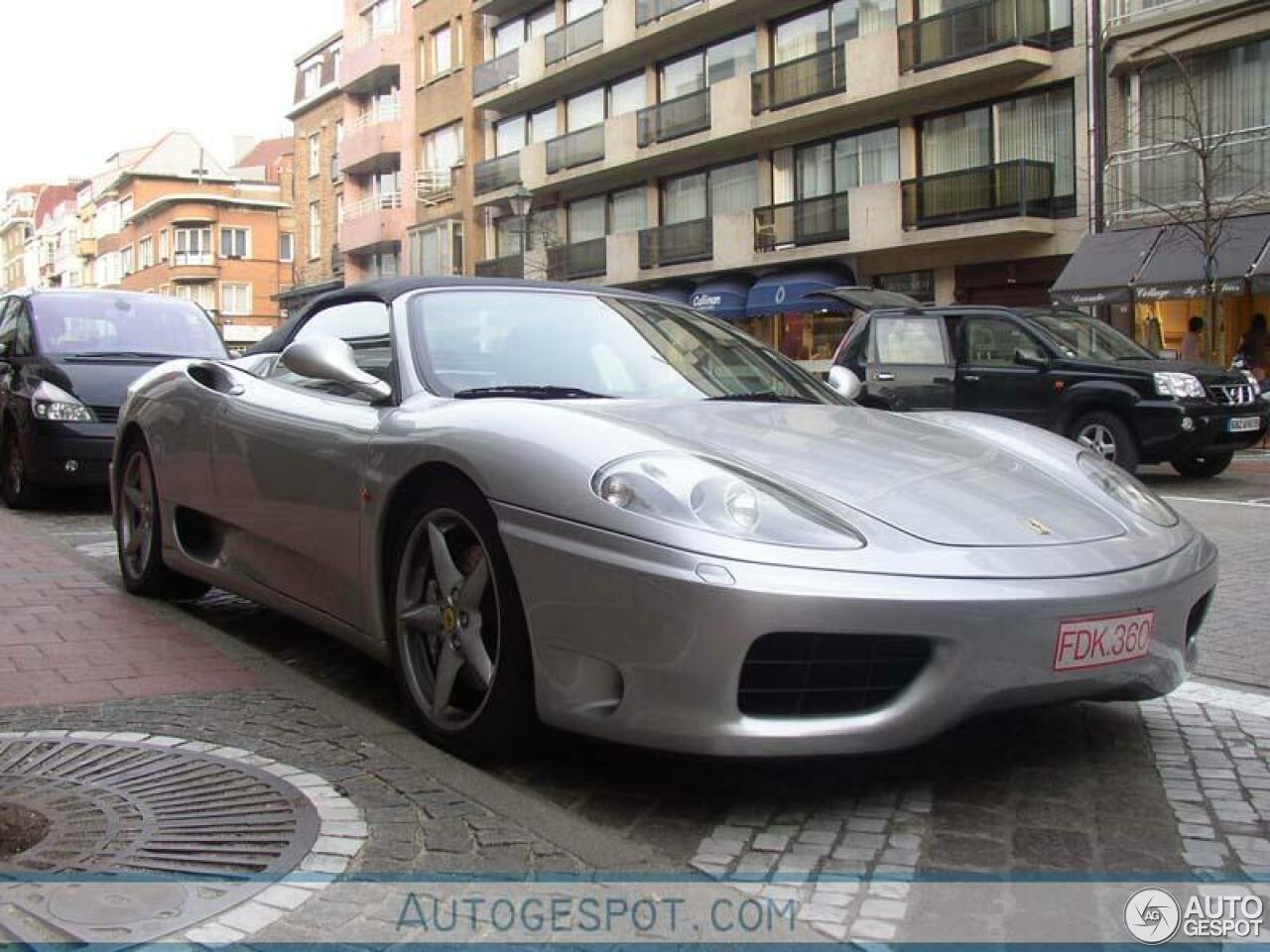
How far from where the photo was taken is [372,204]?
46.7 m

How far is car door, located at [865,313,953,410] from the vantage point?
13945mm

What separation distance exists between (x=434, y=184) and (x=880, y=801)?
139 feet

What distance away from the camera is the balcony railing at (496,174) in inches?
1531

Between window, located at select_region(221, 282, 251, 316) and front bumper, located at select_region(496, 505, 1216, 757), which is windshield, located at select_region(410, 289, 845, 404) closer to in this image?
front bumper, located at select_region(496, 505, 1216, 757)

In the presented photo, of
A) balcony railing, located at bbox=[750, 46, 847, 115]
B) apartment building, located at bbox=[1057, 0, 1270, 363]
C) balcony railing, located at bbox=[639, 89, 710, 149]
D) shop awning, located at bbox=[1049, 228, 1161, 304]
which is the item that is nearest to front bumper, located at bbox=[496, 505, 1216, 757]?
apartment building, located at bbox=[1057, 0, 1270, 363]

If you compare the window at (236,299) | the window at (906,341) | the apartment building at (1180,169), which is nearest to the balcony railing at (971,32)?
the apartment building at (1180,169)

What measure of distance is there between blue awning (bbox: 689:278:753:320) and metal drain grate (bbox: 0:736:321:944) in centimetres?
2724

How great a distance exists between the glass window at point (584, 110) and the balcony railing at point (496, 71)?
7.82ft

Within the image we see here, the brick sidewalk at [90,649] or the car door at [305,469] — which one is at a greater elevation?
the car door at [305,469]

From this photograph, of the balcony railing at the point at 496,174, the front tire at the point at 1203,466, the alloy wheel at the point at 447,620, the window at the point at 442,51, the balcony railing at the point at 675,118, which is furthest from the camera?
the window at the point at 442,51

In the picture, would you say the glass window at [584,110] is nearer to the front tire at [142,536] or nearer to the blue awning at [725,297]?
the blue awning at [725,297]

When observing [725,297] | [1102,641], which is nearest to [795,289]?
[725,297]

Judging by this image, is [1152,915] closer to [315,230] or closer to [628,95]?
[628,95]

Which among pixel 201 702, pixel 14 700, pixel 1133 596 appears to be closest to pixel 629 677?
pixel 1133 596
